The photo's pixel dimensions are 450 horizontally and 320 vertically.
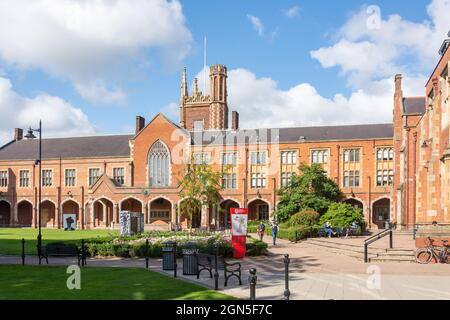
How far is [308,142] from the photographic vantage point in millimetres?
56375

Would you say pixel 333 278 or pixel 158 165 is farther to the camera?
pixel 158 165

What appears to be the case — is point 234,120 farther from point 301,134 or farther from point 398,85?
point 398,85

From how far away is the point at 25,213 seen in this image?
66625mm

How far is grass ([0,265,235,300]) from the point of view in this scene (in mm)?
12555

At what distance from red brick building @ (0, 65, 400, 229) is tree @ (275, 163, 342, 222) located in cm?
313

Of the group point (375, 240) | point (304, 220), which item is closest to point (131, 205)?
point (304, 220)

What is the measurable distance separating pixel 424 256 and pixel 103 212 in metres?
46.6

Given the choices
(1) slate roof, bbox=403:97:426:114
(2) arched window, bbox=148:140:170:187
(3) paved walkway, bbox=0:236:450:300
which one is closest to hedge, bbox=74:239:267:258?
(3) paved walkway, bbox=0:236:450:300

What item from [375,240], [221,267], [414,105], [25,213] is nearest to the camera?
[221,267]

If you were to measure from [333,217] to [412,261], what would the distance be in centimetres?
1866

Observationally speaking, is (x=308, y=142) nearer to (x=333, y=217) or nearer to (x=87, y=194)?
(x=333, y=217)

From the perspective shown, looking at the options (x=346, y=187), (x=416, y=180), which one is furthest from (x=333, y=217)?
(x=346, y=187)

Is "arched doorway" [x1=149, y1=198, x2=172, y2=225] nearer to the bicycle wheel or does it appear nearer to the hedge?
the hedge
